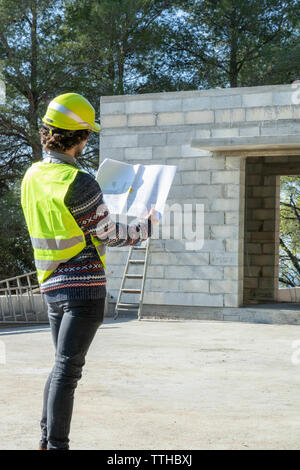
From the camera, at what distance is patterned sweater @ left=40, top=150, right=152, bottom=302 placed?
121 inches

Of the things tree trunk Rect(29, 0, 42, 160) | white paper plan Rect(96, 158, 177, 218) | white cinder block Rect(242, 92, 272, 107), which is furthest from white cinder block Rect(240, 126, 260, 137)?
tree trunk Rect(29, 0, 42, 160)

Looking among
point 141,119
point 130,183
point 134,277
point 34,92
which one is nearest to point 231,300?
point 134,277

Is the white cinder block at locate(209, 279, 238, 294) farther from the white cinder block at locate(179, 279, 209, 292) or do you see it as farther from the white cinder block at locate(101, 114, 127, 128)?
the white cinder block at locate(101, 114, 127, 128)

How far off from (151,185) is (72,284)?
602 centimetres

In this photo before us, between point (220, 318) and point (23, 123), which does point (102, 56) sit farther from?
point (220, 318)

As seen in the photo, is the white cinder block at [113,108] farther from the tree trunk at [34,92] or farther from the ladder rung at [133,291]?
the tree trunk at [34,92]

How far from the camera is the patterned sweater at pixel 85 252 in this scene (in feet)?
10.1

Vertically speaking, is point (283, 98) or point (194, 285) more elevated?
point (283, 98)

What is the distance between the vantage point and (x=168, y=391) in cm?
517

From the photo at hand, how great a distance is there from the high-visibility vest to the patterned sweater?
2cm

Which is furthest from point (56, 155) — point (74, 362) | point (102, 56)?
point (102, 56)

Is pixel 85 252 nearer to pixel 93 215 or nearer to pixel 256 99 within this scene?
pixel 93 215

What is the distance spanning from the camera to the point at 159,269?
10.6 metres

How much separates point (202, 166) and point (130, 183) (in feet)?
4.43
